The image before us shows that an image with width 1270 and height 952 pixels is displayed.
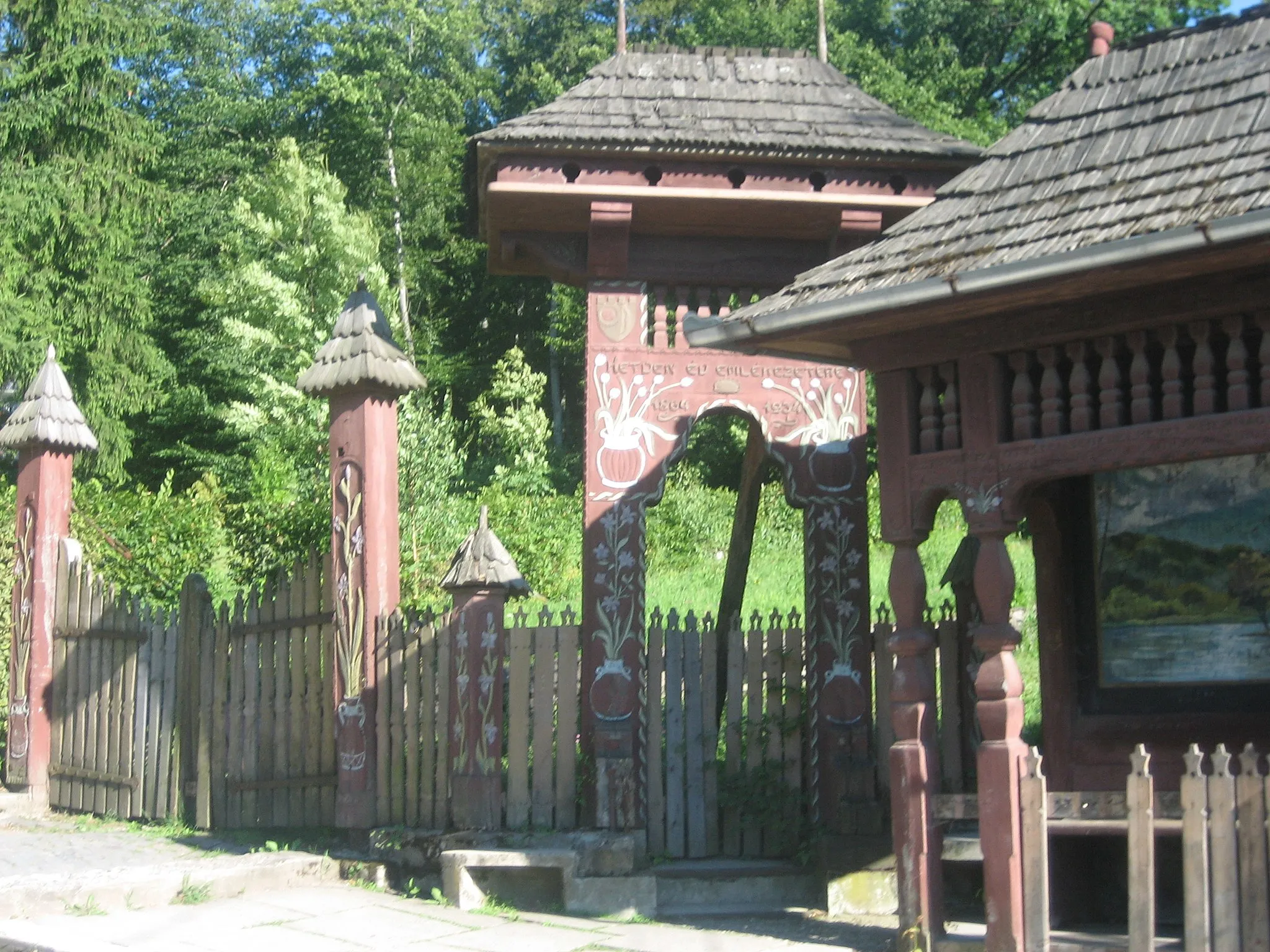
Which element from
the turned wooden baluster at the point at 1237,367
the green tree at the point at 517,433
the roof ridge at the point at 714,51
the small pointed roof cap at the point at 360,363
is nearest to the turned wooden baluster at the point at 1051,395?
the turned wooden baluster at the point at 1237,367

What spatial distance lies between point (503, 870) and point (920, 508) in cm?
310

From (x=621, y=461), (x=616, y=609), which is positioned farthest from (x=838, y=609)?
(x=621, y=461)

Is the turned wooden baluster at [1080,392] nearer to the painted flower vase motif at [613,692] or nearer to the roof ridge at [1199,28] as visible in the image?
the roof ridge at [1199,28]

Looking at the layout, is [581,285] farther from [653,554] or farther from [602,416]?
[653,554]

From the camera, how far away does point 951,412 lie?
6.92 meters

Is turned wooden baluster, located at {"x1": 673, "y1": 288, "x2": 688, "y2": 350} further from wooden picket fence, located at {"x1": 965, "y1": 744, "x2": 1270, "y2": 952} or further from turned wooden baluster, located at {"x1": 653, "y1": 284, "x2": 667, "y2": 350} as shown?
wooden picket fence, located at {"x1": 965, "y1": 744, "x2": 1270, "y2": 952}

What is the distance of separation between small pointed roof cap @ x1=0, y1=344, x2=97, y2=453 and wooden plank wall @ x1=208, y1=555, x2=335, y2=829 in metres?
2.38

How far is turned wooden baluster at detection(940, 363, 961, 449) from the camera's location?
22.6ft

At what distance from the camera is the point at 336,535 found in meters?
9.05

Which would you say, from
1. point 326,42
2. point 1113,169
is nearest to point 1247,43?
point 1113,169

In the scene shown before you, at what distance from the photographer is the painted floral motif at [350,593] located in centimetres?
880

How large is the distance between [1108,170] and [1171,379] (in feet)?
3.49

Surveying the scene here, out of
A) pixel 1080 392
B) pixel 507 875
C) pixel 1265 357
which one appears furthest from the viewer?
pixel 507 875

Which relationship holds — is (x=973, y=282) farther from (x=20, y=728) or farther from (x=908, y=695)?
(x=20, y=728)
